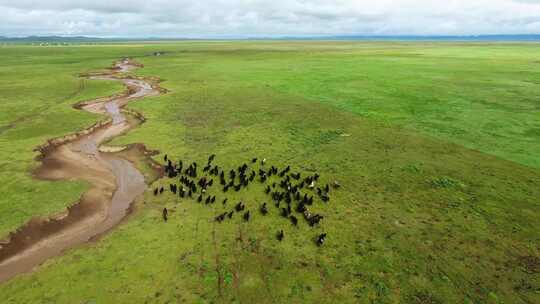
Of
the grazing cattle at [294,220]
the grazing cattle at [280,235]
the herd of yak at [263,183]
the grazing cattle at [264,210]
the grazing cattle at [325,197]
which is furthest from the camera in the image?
the grazing cattle at [325,197]

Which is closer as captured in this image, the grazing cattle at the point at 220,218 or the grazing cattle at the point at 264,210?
the grazing cattle at the point at 220,218

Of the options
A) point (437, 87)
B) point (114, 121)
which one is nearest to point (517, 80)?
point (437, 87)

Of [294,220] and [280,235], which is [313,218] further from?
Answer: [280,235]

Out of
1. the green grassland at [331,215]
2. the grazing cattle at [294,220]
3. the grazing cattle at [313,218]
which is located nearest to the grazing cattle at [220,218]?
the green grassland at [331,215]

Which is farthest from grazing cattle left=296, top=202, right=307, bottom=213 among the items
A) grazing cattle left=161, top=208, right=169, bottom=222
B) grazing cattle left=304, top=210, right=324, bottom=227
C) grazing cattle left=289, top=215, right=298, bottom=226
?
grazing cattle left=161, top=208, right=169, bottom=222

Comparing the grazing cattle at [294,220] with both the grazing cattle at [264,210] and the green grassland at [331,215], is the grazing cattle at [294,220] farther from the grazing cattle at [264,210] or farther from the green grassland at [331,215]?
the grazing cattle at [264,210]

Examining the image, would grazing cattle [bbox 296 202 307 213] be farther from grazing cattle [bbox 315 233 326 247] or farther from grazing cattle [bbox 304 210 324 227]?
grazing cattle [bbox 315 233 326 247]

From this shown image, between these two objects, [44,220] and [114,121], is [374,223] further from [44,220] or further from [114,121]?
[114,121]
